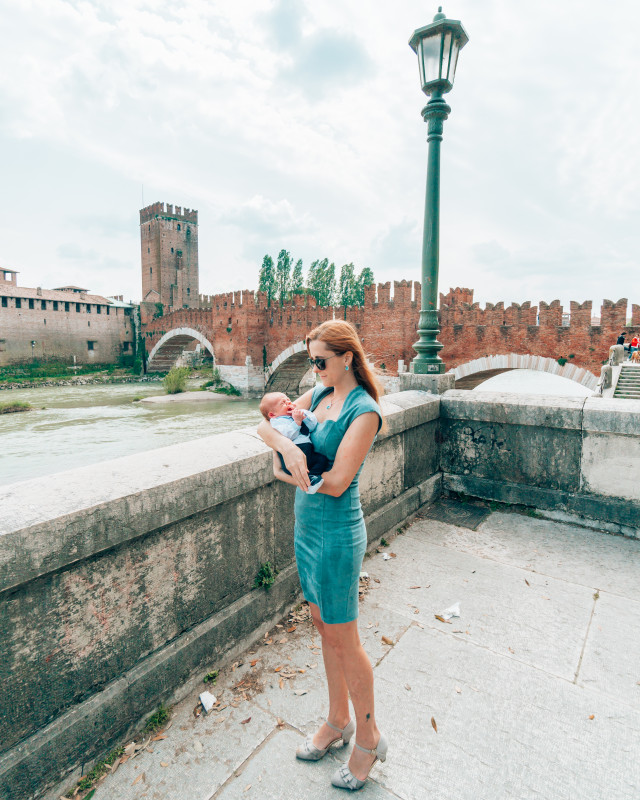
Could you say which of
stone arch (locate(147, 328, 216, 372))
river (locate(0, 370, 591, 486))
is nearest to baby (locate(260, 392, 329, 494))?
river (locate(0, 370, 591, 486))

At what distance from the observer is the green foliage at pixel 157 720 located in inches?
66.7

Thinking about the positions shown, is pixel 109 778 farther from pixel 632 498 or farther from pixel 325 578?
pixel 632 498

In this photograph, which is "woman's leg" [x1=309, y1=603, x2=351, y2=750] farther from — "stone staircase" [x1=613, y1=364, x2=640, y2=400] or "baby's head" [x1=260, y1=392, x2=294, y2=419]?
"stone staircase" [x1=613, y1=364, x2=640, y2=400]

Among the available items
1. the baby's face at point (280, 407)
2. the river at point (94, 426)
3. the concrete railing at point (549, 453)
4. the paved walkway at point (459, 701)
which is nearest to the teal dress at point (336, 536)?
the baby's face at point (280, 407)

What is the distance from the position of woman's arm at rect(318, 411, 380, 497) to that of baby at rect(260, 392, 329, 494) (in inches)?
1.3

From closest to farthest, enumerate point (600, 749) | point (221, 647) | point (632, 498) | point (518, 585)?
point (600, 749) → point (221, 647) → point (518, 585) → point (632, 498)

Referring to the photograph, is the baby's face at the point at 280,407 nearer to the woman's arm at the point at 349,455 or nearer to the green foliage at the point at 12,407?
the woman's arm at the point at 349,455

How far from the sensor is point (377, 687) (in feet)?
6.09

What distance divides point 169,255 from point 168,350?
49.1ft

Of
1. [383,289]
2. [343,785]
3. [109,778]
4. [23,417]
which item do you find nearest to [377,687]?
[343,785]

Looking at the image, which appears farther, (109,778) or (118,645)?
(118,645)

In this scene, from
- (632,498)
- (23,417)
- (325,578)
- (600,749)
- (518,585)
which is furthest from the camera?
(23,417)

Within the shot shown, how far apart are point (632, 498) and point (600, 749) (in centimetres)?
199

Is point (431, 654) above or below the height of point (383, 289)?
below
